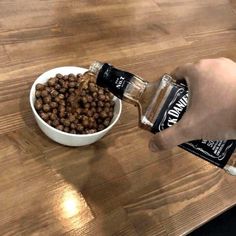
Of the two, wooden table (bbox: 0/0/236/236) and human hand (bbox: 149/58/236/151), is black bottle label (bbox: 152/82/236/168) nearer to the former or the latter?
human hand (bbox: 149/58/236/151)

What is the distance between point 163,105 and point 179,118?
0.11 ft

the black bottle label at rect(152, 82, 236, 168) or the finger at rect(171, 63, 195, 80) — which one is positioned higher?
the finger at rect(171, 63, 195, 80)

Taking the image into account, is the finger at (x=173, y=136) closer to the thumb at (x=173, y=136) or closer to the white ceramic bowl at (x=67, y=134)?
the thumb at (x=173, y=136)

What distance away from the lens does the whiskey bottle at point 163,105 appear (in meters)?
0.64

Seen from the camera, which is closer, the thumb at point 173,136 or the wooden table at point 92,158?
the thumb at point 173,136

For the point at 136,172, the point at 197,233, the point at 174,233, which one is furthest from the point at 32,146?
the point at 197,233

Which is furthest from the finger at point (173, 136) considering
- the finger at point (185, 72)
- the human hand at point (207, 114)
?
the finger at point (185, 72)

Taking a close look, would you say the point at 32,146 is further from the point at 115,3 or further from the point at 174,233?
the point at 115,3

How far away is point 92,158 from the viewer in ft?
2.63

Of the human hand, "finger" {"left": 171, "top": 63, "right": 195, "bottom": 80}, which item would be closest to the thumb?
the human hand

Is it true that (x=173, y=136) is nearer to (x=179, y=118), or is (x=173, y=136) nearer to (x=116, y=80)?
(x=179, y=118)

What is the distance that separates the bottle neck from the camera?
66cm

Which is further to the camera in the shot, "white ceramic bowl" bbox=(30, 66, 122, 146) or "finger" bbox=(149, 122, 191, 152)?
"white ceramic bowl" bbox=(30, 66, 122, 146)

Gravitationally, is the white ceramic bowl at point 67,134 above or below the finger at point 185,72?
below
